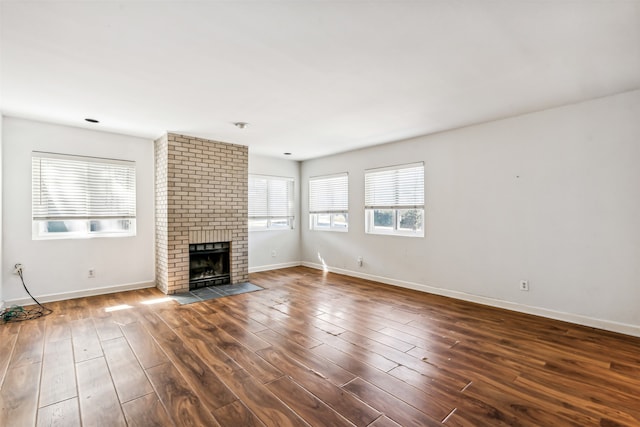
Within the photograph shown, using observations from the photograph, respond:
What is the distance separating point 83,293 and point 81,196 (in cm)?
142

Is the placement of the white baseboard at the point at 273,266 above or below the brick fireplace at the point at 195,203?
below

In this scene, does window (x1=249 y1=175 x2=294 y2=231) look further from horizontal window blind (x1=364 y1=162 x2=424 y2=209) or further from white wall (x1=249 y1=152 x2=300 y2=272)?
horizontal window blind (x1=364 y1=162 x2=424 y2=209)

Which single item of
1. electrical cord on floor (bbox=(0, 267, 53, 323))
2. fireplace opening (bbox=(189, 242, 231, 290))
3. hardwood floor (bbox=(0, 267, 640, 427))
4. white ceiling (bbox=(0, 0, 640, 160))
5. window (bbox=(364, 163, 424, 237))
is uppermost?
white ceiling (bbox=(0, 0, 640, 160))

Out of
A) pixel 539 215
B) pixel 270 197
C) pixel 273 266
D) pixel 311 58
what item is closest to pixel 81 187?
pixel 270 197

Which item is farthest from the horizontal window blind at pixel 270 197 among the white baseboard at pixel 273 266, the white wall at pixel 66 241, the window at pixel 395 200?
the window at pixel 395 200

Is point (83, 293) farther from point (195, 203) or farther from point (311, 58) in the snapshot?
point (311, 58)

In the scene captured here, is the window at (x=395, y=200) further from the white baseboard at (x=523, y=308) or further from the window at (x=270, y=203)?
the window at (x=270, y=203)

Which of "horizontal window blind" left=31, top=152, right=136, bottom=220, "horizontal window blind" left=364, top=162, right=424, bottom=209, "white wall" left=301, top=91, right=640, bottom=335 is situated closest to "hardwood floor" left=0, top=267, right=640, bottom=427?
"white wall" left=301, top=91, right=640, bottom=335

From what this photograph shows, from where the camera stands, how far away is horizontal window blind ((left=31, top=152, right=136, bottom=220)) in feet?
13.3

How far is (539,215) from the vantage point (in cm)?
358

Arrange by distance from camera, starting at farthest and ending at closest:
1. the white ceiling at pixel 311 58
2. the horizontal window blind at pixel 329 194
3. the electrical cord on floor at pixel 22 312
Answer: the horizontal window blind at pixel 329 194, the electrical cord on floor at pixel 22 312, the white ceiling at pixel 311 58

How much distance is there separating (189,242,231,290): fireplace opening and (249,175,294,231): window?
101cm

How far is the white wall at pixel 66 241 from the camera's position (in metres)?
3.86

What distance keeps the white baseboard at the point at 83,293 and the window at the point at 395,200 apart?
400cm
